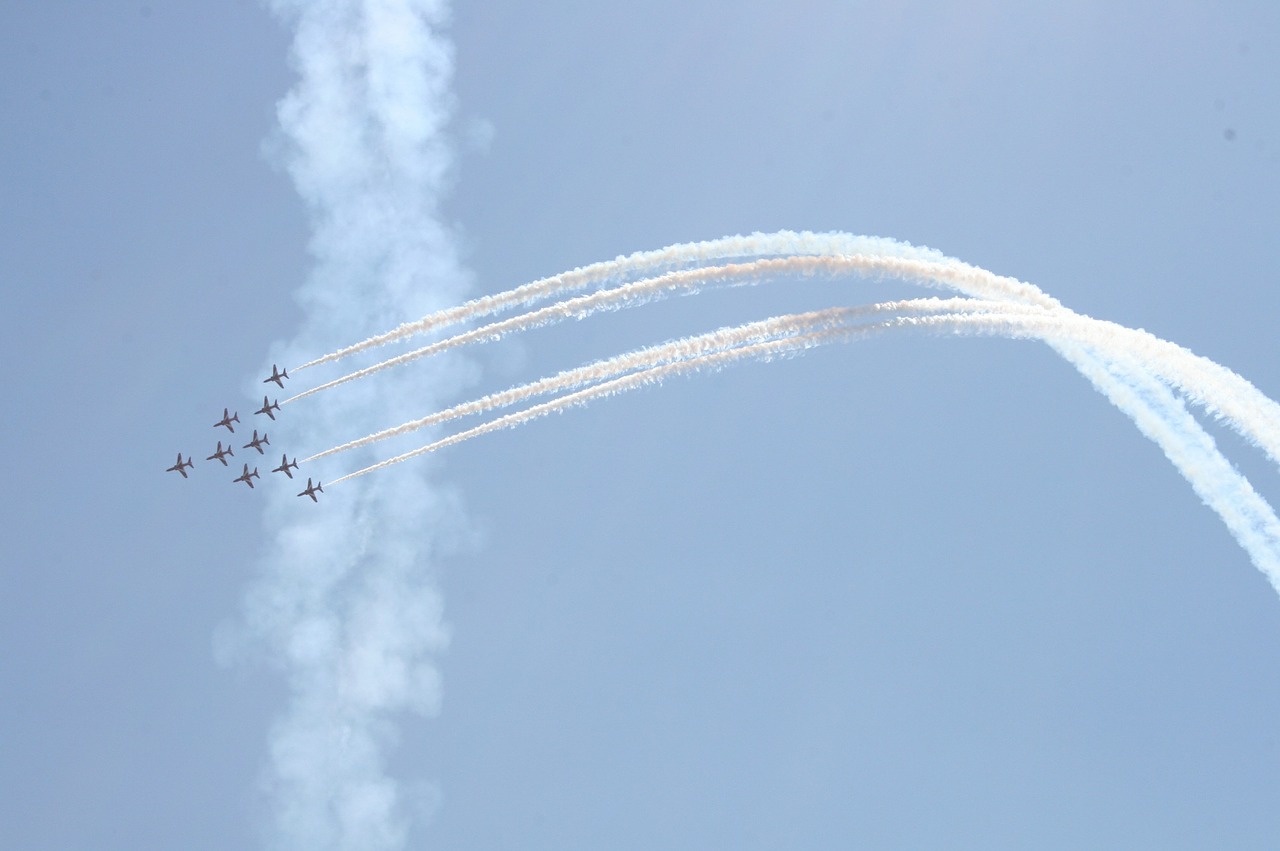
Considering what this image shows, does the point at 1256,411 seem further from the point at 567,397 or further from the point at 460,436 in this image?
the point at 460,436

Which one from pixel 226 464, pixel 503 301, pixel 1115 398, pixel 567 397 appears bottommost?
pixel 1115 398

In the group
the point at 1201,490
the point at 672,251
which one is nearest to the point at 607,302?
the point at 672,251

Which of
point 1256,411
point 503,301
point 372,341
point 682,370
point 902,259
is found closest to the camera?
point 1256,411

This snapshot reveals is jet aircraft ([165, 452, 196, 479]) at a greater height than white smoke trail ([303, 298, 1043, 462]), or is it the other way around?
jet aircraft ([165, 452, 196, 479])

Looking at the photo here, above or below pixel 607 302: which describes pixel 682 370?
below

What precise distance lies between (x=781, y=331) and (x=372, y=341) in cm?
1639

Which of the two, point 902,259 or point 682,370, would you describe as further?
point 682,370

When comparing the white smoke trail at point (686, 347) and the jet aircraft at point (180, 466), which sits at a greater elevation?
the jet aircraft at point (180, 466)

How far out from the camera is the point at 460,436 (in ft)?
139

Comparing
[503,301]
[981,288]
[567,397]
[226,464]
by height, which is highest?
[226,464]

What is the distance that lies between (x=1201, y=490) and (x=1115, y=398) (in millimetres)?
3513

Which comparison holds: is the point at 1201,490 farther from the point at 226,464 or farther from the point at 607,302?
the point at 226,464

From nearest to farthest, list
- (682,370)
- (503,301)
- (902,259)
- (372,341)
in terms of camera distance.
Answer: (902,259) → (682,370) → (503,301) → (372,341)

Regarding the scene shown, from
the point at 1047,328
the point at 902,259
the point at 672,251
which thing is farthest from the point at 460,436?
the point at 1047,328
